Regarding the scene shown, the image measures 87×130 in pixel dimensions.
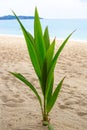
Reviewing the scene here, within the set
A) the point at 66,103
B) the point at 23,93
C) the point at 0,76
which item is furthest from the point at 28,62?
the point at 66,103

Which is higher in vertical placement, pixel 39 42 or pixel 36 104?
pixel 39 42

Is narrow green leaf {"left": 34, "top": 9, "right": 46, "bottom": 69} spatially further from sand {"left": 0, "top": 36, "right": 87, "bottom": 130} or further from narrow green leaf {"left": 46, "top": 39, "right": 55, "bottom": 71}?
sand {"left": 0, "top": 36, "right": 87, "bottom": 130}

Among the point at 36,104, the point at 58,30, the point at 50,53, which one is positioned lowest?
the point at 58,30

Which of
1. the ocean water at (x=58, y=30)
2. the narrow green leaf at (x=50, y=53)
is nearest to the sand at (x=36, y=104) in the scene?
the narrow green leaf at (x=50, y=53)

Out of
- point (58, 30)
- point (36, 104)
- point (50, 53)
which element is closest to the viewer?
point (50, 53)

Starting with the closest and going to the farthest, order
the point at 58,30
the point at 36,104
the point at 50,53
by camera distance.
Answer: the point at 50,53 < the point at 36,104 < the point at 58,30

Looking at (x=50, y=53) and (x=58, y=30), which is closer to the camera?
(x=50, y=53)

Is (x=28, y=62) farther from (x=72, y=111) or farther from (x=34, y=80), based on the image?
(x=72, y=111)

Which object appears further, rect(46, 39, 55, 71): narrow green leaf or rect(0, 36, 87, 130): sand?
rect(0, 36, 87, 130): sand

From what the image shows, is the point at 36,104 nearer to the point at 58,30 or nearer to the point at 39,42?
the point at 39,42

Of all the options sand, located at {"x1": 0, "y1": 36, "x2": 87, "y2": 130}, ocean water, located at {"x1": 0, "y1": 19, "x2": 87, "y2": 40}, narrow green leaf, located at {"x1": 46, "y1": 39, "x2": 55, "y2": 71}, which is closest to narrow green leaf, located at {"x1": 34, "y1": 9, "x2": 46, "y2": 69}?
narrow green leaf, located at {"x1": 46, "y1": 39, "x2": 55, "y2": 71}

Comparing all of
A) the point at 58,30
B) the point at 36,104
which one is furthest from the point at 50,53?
the point at 58,30
